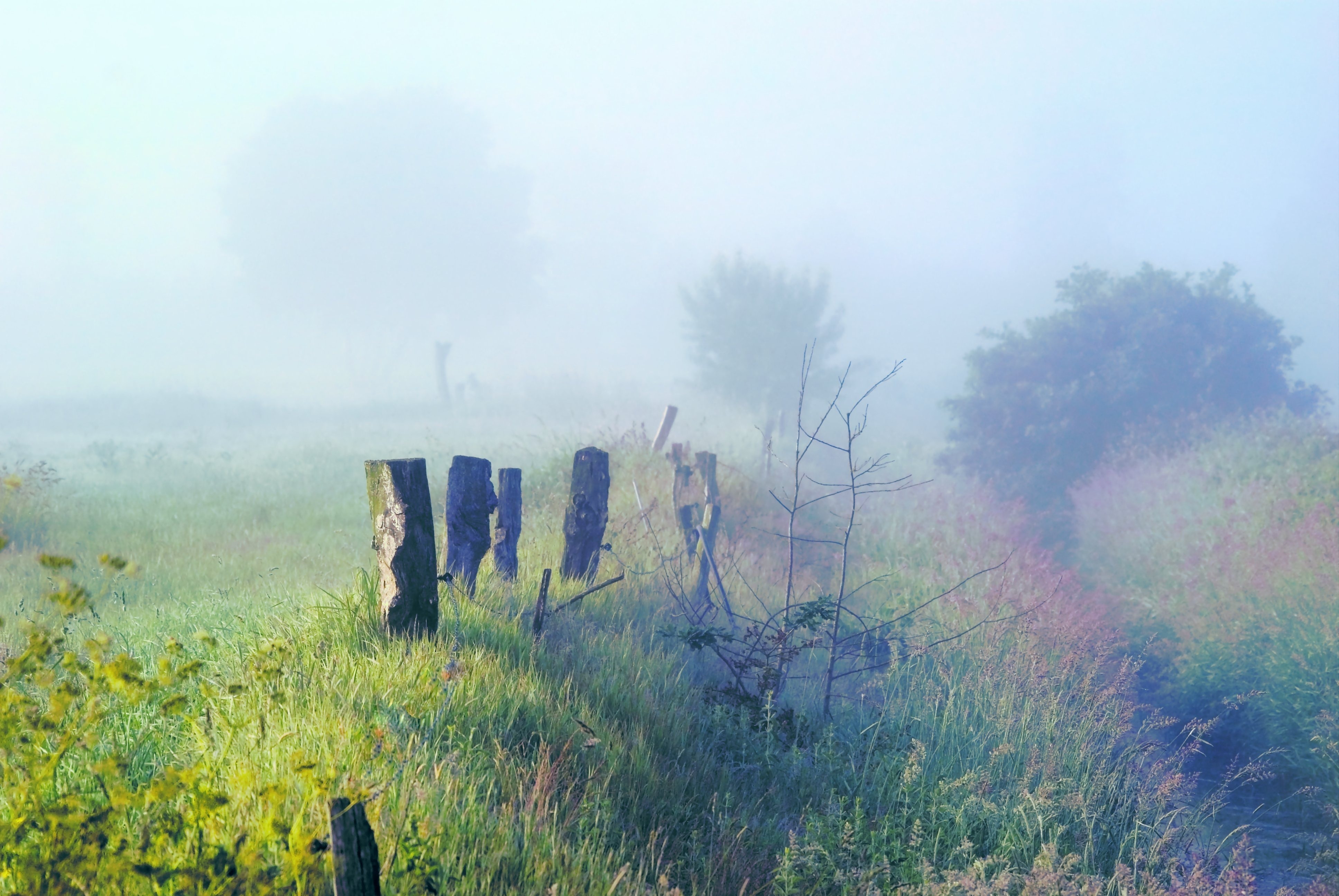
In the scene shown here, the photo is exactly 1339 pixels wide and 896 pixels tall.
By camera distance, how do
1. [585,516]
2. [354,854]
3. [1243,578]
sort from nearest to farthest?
[354,854] → [585,516] → [1243,578]

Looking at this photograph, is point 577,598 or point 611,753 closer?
point 611,753

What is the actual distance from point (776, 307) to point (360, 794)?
34980 millimetres

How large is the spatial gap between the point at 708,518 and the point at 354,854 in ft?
24.4

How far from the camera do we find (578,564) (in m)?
7.11

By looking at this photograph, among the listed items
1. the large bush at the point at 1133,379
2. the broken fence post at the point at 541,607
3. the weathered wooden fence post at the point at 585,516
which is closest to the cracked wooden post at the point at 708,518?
the weathered wooden fence post at the point at 585,516

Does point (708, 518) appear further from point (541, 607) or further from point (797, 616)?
point (541, 607)

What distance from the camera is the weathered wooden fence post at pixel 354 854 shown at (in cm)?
179

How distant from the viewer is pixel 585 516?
7.12 meters

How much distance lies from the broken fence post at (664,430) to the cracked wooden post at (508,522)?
22.5 ft

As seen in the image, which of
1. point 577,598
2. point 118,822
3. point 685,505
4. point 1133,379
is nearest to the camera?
point 118,822

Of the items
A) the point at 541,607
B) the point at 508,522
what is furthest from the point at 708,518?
the point at 541,607

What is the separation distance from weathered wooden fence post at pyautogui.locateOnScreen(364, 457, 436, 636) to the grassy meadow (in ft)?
0.62

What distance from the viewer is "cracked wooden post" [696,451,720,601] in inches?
327

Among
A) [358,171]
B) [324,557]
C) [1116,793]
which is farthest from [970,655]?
[358,171]
